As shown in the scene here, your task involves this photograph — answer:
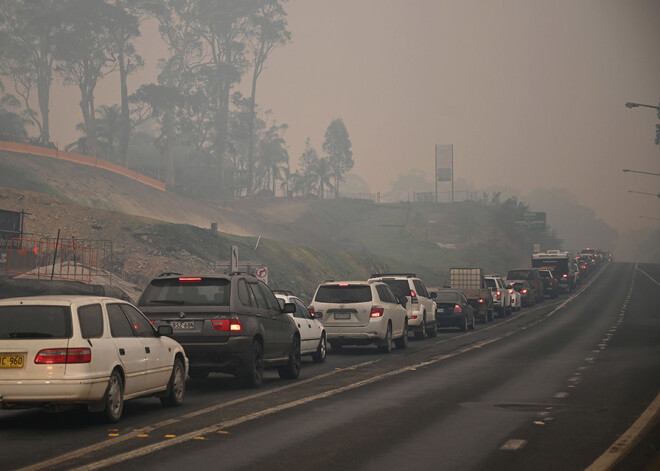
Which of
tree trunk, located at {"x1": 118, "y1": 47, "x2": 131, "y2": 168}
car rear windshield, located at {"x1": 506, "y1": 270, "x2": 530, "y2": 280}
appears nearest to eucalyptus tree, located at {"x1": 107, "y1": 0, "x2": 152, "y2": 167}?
tree trunk, located at {"x1": 118, "y1": 47, "x2": 131, "y2": 168}

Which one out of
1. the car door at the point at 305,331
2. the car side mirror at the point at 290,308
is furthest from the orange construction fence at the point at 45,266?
the car side mirror at the point at 290,308

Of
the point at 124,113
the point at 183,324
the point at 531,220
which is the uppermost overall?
the point at 124,113

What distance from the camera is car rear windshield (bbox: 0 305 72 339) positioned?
11.4m

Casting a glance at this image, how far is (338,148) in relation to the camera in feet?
564

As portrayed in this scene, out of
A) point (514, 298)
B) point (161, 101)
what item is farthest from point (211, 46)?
point (514, 298)

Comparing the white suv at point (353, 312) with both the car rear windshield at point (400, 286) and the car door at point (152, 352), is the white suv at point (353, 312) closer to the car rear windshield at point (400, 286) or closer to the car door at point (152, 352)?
the car rear windshield at point (400, 286)

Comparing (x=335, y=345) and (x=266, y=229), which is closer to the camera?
(x=335, y=345)

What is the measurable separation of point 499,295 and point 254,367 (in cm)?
3156

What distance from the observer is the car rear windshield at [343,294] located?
2453cm

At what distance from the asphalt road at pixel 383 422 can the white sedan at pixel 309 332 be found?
1.19ft

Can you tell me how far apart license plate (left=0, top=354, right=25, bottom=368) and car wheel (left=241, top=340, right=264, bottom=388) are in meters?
5.13

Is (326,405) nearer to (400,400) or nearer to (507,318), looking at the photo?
(400,400)

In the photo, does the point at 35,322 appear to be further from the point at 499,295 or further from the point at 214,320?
the point at 499,295

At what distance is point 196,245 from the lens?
57.3 m
